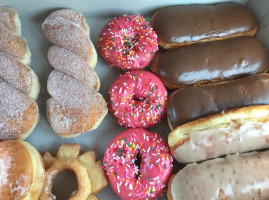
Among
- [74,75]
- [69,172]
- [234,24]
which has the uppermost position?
[234,24]

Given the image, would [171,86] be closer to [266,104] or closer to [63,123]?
[266,104]

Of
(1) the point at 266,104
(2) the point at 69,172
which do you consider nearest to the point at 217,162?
(1) the point at 266,104

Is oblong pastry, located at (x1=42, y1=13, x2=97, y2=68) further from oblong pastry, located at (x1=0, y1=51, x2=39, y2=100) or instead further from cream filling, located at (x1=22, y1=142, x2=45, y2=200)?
cream filling, located at (x1=22, y1=142, x2=45, y2=200)

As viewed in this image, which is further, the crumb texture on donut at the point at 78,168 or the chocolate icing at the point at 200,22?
the chocolate icing at the point at 200,22

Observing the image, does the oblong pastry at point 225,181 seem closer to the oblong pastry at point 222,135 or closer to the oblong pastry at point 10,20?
the oblong pastry at point 222,135

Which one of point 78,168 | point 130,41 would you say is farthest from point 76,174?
point 130,41

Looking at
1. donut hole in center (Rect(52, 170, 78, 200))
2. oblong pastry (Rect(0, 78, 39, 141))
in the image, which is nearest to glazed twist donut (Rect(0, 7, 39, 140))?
oblong pastry (Rect(0, 78, 39, 141))

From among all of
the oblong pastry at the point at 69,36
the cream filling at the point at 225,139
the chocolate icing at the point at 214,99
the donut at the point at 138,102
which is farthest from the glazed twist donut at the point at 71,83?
the cream filling at the point at 225,139
